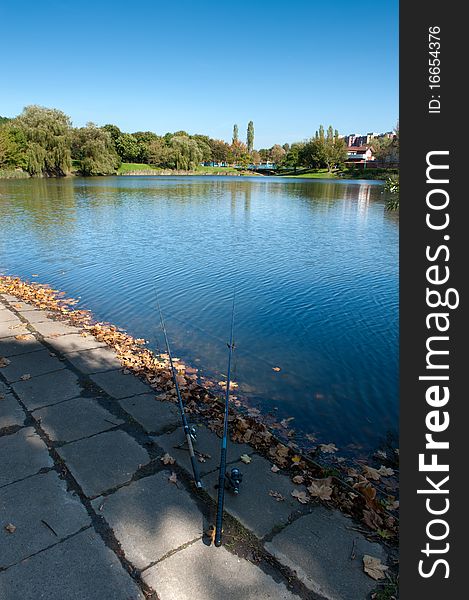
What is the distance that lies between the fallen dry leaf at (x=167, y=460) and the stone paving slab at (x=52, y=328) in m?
4.22

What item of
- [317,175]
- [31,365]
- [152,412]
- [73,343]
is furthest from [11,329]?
[317,175]

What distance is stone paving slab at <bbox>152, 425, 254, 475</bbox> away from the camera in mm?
3914

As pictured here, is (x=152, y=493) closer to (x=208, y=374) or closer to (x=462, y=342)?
(x=462, y=342)

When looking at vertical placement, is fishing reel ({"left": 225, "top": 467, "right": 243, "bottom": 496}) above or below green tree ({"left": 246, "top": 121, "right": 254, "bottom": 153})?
below

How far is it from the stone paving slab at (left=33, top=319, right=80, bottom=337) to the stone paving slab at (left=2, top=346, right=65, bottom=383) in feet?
3.41

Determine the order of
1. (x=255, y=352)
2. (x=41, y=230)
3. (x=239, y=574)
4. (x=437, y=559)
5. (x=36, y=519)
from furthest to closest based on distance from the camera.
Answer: (x=41, y=230) → (x=255, y=352) → (x=36, y=519) → (x=239, y=574) → (x=437, y=559)

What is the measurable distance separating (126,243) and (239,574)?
16.9 meters

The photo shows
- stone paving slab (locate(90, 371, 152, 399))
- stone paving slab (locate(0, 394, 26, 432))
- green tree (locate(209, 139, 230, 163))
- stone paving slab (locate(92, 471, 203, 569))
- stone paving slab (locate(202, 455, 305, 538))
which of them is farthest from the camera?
green tree (locate(209, 139, 230, 163))

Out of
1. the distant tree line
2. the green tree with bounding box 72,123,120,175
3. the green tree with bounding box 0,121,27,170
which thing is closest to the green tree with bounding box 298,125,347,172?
the distant tree line

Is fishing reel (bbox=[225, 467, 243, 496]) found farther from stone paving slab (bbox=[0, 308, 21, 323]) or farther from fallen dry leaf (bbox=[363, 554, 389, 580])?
stone paving slab (bbox=[0, 308, 21, 323])

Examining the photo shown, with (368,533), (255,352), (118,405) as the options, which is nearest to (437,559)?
(368,533)

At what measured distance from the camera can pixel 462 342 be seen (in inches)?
93.7

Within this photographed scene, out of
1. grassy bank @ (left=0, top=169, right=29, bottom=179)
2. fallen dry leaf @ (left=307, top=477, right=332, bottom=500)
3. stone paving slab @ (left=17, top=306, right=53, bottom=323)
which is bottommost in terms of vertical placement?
fallen dry leaf @ (left=307, top=477, right=332, bottom=500)

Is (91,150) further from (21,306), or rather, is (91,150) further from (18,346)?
(18,346)
